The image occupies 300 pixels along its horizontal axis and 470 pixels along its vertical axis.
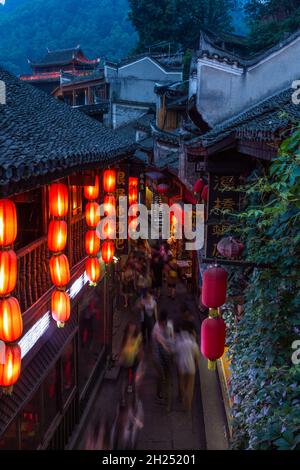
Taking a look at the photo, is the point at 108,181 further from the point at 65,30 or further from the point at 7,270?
the point at 65,30

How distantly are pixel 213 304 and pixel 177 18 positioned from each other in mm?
41193

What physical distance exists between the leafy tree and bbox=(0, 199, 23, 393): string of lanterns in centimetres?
4054

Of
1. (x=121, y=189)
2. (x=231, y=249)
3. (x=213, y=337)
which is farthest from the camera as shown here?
(x=121, y=189)

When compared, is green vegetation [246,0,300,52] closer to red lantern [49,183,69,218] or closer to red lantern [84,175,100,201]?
red lantern [84,175,100,201]

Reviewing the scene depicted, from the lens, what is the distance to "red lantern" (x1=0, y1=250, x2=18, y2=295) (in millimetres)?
→ 5410

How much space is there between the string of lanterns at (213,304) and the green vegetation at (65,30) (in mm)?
62870

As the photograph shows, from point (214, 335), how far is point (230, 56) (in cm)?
1090

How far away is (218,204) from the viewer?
30.0 feet

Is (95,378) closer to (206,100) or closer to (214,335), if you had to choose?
(214,335)

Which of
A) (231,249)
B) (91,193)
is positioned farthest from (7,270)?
(91,193)

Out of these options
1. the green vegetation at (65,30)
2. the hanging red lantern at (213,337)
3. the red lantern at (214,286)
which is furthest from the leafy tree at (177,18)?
the hanging red lantern at (213,337)

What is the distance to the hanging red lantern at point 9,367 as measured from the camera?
555cm

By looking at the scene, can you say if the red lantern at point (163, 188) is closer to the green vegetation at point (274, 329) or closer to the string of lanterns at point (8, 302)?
the green vegetation at point (274, 329)
